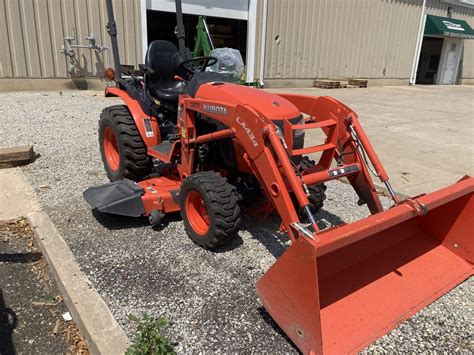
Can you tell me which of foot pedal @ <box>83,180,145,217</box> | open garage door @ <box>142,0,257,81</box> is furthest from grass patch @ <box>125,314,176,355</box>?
open garage door @ <box>142,0,257,81</box>

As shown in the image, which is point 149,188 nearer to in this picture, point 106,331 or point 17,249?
point 17,249

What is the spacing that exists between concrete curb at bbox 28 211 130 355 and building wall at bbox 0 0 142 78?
857 centimetres

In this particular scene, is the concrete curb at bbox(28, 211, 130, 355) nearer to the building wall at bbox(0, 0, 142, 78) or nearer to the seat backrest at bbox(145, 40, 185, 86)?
the seat backrest at bbox(145, 40, 185, 86)

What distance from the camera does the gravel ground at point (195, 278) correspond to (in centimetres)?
239

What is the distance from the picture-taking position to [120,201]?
3422mm

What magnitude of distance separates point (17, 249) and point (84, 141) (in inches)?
131

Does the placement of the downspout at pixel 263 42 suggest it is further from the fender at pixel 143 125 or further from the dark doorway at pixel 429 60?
the dark doorway at pixel 429 60

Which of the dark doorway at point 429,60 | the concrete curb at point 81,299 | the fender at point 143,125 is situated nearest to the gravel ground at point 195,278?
the concrete curb at point 81,299

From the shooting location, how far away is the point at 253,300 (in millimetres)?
2693

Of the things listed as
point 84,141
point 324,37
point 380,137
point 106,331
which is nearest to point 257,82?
point 324,37

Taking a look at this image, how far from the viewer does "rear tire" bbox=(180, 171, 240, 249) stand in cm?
298

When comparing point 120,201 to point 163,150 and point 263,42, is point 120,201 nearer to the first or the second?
point 163,150

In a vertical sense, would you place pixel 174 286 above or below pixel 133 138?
below

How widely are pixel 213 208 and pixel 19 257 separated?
65.7 inches
